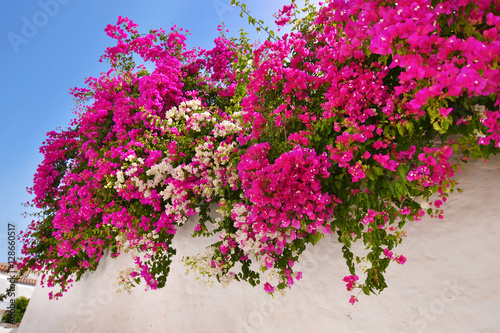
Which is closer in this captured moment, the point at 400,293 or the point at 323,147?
the point at 323,147

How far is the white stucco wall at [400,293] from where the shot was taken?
107 inches

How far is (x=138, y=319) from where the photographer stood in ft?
17.7

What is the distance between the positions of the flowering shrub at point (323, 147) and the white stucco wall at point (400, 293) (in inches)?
7.2

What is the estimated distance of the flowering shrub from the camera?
2.02 meters

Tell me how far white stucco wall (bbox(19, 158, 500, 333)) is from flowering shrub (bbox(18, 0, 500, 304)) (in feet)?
0.60

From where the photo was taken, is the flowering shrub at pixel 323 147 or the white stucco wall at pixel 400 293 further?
the white stucco wall at pixel 400 293

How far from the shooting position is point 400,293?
309cm

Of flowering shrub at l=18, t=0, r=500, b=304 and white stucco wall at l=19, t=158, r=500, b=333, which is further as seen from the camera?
white stucco wall at l=19, t=158, r=500, b=333

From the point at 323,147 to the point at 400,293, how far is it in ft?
5.29

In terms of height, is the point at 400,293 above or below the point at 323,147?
below

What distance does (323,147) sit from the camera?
2.88 m

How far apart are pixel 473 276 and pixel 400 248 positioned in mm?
611

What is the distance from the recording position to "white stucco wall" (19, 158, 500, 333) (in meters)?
2.72

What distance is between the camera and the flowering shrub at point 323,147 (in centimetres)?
202
